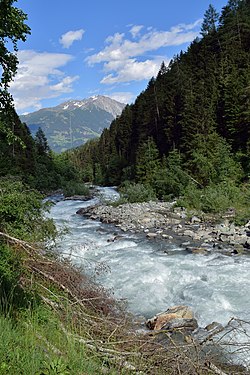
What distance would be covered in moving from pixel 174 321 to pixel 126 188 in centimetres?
2343

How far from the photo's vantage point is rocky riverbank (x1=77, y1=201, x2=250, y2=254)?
1358cm

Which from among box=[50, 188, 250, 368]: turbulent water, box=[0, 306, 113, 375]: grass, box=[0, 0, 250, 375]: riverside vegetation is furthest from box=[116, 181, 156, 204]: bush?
box=[0, 306, 113, 375]: grass

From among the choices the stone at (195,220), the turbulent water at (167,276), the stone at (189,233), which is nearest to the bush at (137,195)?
the stone at (195,220)

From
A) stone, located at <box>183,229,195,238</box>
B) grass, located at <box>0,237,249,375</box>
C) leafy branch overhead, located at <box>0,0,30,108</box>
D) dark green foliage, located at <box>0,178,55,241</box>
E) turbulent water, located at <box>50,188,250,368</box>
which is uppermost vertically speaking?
leafy branch overhead, located at <box>0,0,30,108</box>

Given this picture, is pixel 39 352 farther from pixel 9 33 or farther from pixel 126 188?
pixel 126 188

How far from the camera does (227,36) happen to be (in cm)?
4453

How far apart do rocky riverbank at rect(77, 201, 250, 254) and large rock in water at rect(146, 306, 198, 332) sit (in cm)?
536

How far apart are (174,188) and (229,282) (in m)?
19.3

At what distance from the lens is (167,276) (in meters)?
10.6

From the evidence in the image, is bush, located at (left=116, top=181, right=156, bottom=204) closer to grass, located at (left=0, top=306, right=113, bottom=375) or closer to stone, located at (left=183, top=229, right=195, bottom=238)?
stone, located at (left=183, top=229, right=195, bottom=238)

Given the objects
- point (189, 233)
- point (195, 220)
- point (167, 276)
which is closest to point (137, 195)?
point (195, 220)

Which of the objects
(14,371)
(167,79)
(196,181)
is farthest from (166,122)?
(14,371)

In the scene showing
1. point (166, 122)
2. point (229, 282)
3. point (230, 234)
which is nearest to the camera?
point (229, 282)

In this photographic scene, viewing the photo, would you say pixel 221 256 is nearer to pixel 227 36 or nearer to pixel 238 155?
pixel 238 155
